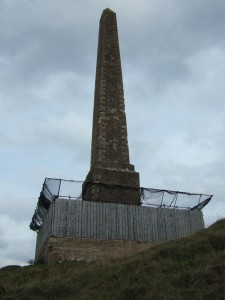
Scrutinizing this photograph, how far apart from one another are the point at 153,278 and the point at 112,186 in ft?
23.4

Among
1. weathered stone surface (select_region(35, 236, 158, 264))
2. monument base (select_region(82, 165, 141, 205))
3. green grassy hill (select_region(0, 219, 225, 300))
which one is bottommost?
green grassy hill (select_region(0, 219, 225, 300))

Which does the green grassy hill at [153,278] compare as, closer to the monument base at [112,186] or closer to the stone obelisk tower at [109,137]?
the monument base at [112,186]

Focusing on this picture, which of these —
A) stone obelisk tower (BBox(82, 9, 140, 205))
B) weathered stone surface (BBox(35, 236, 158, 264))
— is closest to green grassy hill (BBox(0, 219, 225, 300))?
weathered stone surface (BBox(35, 236, 158, 264))

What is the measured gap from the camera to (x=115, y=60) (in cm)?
1867

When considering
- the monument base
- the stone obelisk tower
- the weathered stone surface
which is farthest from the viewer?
the stone obelisk tower

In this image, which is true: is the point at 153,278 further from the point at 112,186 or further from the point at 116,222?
the point at 112,186

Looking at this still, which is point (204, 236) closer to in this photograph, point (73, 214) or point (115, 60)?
point (73, 214)

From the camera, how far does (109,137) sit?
655 inches

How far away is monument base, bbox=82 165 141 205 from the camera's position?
50.1ft

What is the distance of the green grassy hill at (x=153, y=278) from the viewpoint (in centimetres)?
761

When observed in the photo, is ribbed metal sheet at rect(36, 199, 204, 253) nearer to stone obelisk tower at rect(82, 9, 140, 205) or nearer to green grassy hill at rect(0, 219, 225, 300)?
stone obelisk tower at rect(82, 9, 140, 205)

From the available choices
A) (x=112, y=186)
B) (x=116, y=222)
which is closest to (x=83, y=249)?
(x=116, y=222)

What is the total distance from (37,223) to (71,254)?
5.12 meters

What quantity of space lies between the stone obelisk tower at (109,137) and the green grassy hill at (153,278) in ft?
14.4
